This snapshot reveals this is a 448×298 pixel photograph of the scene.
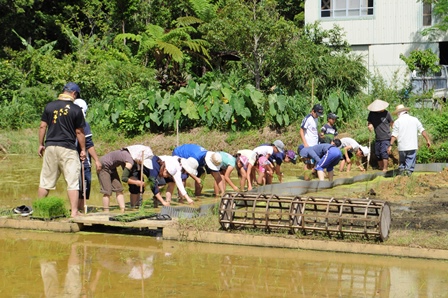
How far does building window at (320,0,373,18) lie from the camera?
104ft

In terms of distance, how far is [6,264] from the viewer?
375 inches

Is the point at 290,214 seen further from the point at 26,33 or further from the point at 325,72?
the point at 26,33

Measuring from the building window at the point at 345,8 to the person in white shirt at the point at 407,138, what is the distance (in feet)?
50.3

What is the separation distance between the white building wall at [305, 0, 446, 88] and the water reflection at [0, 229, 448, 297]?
21213 millimetres

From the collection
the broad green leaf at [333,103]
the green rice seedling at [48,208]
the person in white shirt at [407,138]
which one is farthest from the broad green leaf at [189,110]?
the green rice seedling at [48,208]

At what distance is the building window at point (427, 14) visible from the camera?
99.9ft

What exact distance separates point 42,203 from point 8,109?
45.7ft

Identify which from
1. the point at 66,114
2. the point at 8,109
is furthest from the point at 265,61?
the point at 66,114

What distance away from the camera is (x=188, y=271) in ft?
30.2

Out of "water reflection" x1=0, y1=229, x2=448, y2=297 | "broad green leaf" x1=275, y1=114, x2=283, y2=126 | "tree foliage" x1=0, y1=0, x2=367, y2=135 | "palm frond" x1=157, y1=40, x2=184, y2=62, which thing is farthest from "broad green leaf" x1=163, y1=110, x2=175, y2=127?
"water reflection" x1=0, y1=229, x2=448, y2=297

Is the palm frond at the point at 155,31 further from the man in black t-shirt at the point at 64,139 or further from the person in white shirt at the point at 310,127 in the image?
the man in black t-shirt at the point at 64,139

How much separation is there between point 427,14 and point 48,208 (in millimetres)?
22047

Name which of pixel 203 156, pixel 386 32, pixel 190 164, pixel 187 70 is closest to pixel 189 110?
pixel 187 70

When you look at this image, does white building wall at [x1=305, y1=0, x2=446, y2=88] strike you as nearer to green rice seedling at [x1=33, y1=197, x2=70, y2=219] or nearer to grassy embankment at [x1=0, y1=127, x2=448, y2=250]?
grassy embankment at [x1=0, y1=127, x2=448, y2=250]
